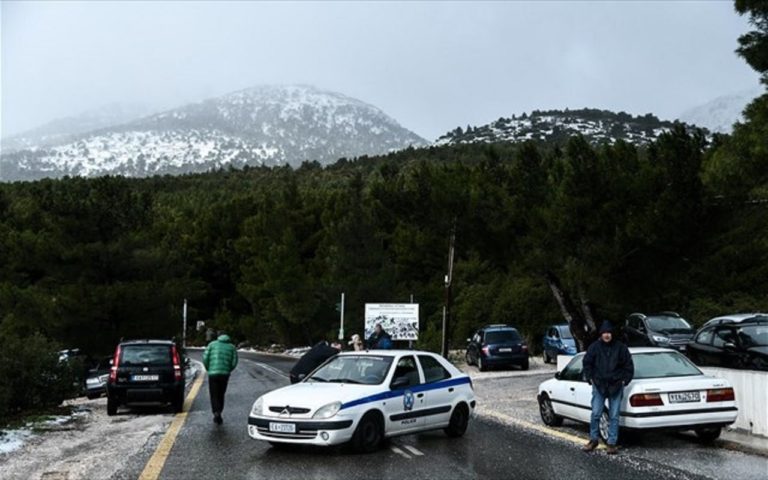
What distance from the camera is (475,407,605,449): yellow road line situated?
12416 millimetres

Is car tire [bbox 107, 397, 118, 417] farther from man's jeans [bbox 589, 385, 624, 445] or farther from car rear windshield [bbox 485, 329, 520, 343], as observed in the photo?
car rear windshield [bbox 485, 329, 520, 343]

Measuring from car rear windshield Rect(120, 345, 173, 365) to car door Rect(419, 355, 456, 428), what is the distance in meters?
7.36

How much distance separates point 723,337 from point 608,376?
885 centimetres

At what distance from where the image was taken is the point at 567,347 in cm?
3114

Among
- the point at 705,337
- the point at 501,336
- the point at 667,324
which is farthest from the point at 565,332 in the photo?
the point at 705,337

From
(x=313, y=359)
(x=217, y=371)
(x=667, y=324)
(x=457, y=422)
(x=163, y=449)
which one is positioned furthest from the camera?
(x=667, y=324)

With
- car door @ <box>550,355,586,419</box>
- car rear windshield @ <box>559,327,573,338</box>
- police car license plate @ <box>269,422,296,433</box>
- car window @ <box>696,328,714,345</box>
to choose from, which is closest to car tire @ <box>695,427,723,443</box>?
car door @ <box>550,355,586,419</box>

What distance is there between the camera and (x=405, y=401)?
11930 mm

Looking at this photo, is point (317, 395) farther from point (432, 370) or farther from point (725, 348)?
point (725, 348)

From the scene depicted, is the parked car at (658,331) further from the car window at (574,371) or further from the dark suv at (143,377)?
the dark suv at (143,377)

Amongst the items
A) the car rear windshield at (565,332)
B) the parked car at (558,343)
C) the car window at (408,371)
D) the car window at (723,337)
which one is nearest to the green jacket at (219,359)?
the car window at (408,371)

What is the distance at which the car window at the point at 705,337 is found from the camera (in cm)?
1895

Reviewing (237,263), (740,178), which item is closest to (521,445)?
Answer: (740,178)

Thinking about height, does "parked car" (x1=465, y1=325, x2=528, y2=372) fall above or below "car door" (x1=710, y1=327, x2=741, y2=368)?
below
